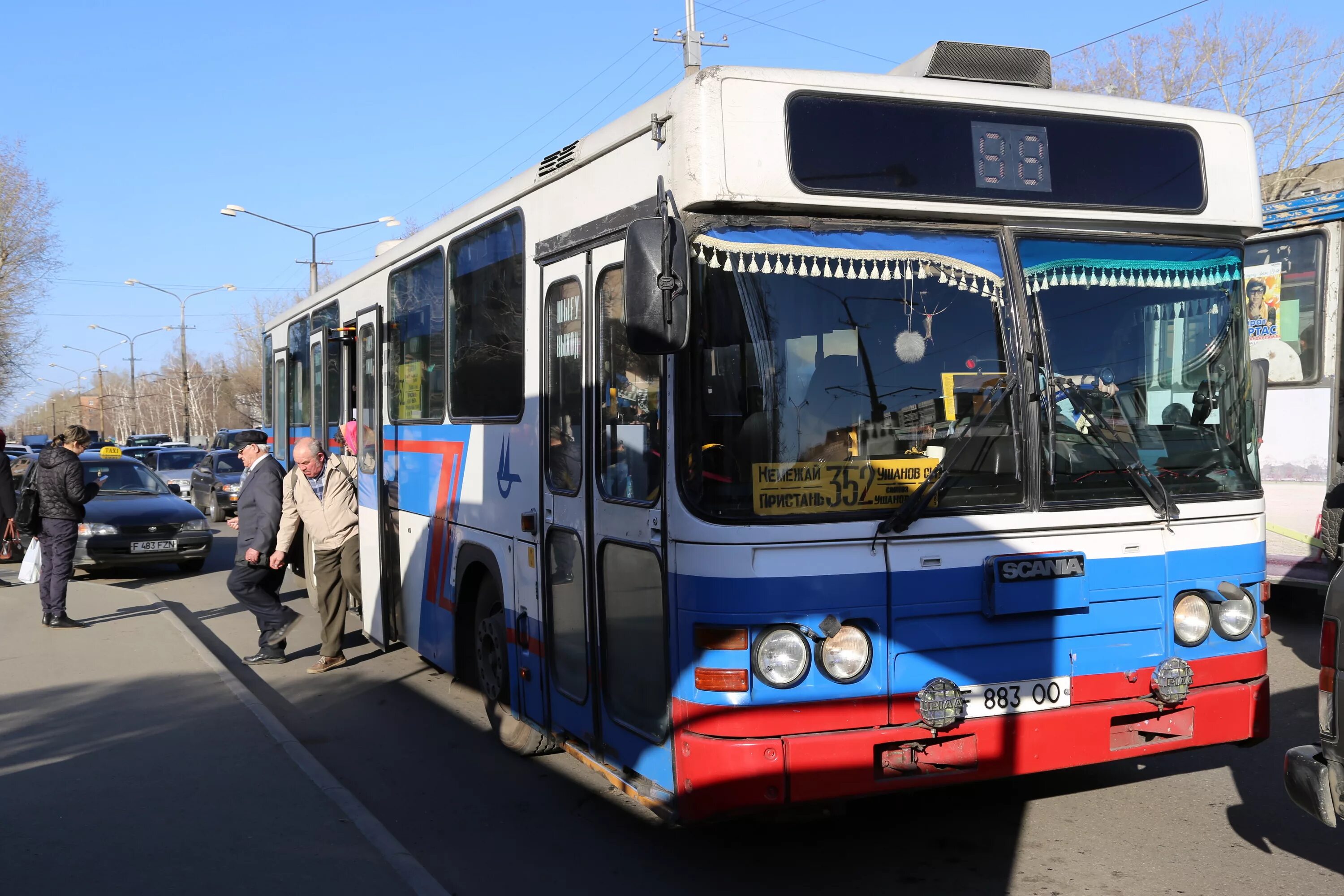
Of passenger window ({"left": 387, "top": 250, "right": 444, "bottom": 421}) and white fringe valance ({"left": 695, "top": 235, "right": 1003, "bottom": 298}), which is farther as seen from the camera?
passenger window ({"left": 387, "top": 250, "right": 444, "bottom": 421})

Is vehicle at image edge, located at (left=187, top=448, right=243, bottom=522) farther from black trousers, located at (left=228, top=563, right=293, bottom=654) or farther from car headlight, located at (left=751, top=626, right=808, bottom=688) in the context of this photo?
car headlight, located at (left=751, top=626, right=808, bottom=688)

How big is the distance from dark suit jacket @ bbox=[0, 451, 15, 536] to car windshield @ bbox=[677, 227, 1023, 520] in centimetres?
1071

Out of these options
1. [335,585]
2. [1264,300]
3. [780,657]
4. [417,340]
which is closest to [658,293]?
[780,657]

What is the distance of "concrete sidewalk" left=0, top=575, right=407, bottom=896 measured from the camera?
4941 mm

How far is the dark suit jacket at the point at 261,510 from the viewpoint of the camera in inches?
377

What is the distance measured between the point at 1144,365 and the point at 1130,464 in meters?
0.46

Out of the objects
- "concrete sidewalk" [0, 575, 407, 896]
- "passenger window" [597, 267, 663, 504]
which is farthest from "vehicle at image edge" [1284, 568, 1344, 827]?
"concrete sidewalk" [0, 575, 407, 896]

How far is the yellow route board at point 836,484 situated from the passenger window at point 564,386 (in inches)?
53.4

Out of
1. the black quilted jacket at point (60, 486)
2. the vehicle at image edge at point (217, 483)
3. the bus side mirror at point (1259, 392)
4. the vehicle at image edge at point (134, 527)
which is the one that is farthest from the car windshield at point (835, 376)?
the vehicle at image edge at point (217, 483)

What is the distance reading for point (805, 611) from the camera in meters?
4.36

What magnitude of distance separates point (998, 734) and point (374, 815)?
3.20 metres

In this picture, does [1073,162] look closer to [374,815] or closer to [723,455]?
[723,455]

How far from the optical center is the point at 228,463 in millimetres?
26766

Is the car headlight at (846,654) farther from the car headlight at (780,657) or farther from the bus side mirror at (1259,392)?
the bus side mirror at (1259,392)
